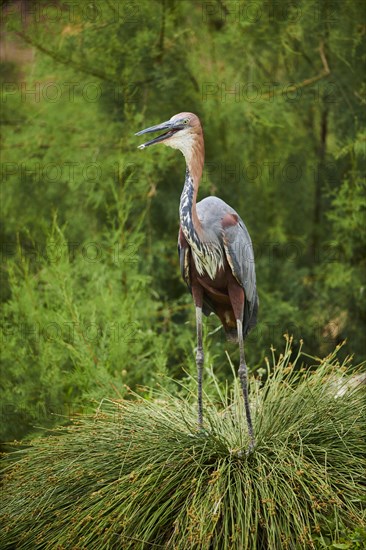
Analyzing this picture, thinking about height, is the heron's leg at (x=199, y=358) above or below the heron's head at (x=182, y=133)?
below

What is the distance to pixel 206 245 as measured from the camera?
404cm

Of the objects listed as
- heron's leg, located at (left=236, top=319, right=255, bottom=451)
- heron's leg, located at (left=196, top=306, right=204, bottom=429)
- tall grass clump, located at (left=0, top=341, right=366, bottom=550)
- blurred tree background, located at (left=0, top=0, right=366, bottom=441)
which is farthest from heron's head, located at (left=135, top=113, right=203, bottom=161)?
blurred tree background, located at (left=0, top=0, right=366, bottom=441)

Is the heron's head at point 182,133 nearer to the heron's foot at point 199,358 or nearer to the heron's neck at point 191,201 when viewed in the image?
the heron's neck at point 191,201

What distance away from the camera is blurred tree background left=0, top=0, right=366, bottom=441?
7.61 metres

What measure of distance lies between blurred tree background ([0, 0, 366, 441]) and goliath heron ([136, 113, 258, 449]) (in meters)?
2.75

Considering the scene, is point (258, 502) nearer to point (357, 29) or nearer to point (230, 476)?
point (230, 476)

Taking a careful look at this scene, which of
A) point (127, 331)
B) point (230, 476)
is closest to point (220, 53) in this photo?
point (127, 331)

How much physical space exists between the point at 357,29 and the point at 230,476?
499 centimetres

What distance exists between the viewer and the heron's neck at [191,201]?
13.1ft

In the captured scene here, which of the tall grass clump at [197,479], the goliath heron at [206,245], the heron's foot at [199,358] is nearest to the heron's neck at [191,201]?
the goliath heron at [206,245]

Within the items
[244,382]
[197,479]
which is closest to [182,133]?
[244,382]

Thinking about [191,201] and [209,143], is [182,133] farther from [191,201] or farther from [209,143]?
[209,143]

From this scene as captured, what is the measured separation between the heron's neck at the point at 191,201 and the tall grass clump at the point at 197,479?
38.3 inches

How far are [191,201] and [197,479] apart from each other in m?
1.29
